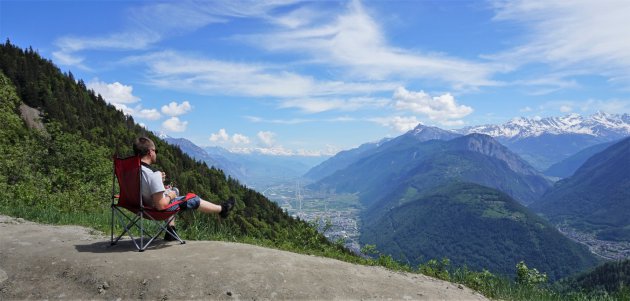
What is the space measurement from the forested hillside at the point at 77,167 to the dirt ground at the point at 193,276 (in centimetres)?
308

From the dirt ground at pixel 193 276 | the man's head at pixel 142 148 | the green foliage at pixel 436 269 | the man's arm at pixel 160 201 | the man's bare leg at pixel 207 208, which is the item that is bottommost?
the green foliage at pixel 436 269

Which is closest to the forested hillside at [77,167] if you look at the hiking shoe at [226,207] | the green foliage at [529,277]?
the hiking shoe at [226,207]

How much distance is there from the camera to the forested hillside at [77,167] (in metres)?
13.3

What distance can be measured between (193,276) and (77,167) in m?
34.3

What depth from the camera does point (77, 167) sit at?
36.4 meters

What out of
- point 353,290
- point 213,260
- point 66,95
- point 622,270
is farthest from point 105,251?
point 622,270

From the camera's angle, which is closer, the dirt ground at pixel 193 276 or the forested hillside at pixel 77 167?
the dirt ground at pixel 193 276

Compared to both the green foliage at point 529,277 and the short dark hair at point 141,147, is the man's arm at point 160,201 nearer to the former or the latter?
the short dark hair at point 141,147

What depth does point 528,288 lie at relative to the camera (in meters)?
8.76

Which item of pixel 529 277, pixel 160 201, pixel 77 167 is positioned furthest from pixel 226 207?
pixel 77 167

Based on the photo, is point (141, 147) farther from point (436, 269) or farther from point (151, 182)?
point (436, 269)

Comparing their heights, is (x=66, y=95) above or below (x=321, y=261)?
above

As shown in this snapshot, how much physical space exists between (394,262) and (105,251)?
6669 millimetres

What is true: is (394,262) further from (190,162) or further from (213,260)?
(190,162)
